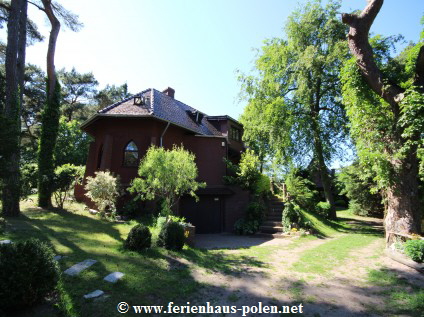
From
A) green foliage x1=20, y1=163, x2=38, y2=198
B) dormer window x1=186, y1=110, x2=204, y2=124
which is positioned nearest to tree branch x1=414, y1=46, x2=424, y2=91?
dormer window x1=186, y1=110, x2=204, y2=124

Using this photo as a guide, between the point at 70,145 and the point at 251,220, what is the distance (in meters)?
22.5

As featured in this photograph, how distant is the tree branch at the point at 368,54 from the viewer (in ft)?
30.6

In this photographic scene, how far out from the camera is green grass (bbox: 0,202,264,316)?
205 inches

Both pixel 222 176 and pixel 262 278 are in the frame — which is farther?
pixel 222 176

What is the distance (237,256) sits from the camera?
30.8 feet

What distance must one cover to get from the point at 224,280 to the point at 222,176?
1121 centimetres

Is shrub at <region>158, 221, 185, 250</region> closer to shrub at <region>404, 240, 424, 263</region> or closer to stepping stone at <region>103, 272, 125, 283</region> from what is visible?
stepping stone at <region>103, 272, 125, 283</region>

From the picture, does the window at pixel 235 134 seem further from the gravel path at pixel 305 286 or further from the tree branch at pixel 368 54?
the gravel path at pixel 305 286

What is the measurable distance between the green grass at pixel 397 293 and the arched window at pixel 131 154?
12.8 meters

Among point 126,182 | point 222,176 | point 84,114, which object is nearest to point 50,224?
point 126,182

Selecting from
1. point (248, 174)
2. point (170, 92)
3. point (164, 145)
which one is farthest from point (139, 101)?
point (248, 174)

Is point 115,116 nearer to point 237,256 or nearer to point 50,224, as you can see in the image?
point 50,224

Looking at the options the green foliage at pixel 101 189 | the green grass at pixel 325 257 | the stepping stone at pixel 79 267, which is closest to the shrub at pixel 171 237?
the stepping stone at pixel 79 267

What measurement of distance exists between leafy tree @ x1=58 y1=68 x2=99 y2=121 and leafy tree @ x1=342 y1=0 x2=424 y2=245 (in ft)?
111
